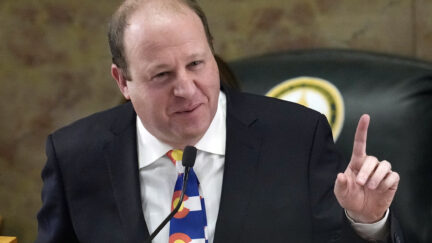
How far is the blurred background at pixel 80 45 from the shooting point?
2.33 metres

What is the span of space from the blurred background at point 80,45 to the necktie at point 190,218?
1016mm

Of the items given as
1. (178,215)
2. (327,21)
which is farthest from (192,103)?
(327,21)

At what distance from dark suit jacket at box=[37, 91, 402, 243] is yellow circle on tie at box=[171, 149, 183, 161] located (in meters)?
0.09

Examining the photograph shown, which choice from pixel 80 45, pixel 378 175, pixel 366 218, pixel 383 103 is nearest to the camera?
pixel 378 175

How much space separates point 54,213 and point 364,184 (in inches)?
29.7

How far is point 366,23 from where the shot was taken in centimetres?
233

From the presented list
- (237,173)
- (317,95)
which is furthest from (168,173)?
(317,95)

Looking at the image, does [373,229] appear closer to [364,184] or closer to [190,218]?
[364,184]

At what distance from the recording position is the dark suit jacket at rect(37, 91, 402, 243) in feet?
5.07

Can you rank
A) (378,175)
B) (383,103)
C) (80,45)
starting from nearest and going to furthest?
(378,175) < (383,103) < (80,45)

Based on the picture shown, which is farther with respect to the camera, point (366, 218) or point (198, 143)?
point (198, 143)

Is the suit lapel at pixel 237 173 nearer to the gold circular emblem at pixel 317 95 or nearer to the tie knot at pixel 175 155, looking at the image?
the tie knot at pixel 175 155

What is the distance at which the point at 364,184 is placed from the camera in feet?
4.19

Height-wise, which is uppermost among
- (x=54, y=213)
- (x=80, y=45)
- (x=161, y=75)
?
(x=80, y=45)
